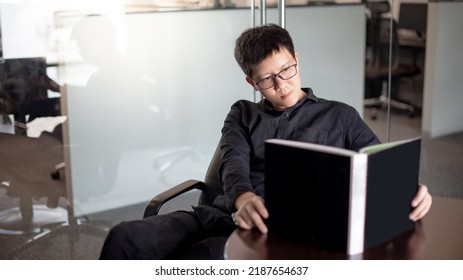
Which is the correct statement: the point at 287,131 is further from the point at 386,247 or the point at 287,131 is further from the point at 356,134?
the point at 386,247

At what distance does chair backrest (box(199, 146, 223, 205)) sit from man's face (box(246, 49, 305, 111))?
15.5 inches

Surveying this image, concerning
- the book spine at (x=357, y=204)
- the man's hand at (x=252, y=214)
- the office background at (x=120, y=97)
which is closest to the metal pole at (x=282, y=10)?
the office background at (x=120, y=97)

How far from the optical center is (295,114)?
2158 millimetres

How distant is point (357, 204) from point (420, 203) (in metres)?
0.29

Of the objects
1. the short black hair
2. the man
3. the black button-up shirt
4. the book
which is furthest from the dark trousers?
the short black hair

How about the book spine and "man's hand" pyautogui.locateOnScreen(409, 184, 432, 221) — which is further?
→ "man's hand" pyautogui.locateOnScreen(409, 184, 432, 221)

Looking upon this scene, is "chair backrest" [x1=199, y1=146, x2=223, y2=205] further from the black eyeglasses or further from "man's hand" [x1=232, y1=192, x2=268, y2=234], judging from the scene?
"man's hand" [x1=232, y1=192, x2=268, y2=234]

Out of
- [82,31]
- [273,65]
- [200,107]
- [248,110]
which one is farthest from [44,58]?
[273,65]

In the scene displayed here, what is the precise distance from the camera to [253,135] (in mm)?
2180

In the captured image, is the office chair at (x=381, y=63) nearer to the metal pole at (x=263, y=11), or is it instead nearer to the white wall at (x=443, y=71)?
the white wall at (x=443, y=71)

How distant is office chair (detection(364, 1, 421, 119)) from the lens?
4078 mm

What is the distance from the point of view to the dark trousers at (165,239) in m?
1.98

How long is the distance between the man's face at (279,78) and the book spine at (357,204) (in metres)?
0.66

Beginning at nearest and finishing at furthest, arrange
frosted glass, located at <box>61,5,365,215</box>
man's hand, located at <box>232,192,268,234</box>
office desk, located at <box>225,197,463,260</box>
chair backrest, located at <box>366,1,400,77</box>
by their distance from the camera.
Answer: office desk, located at <box>225,197,463,260</box> < man's hand, located at <box>232,192,268,234</box> < frosted glass, located at <box>61,5,365,215</box> < chair backrest, located at <box>366,1,400,77</box>
